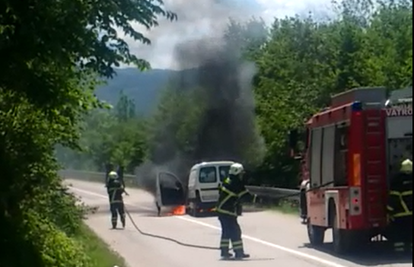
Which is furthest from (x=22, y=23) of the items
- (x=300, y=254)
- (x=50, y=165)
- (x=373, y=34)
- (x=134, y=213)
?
(x=373, y=34)

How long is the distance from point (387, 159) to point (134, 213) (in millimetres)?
22157

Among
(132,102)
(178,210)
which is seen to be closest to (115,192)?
(178,210)

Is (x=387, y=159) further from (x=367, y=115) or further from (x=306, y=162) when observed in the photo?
(x=306, y=162)

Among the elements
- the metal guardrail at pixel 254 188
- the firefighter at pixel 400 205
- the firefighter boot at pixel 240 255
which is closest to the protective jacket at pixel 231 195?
the firefighter boot at pixel 240 255

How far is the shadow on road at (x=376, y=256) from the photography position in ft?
53.4

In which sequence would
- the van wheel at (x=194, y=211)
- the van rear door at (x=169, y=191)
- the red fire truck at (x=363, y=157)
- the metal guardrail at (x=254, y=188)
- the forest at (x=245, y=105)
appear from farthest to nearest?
1. the forest at (x=245, y=105)
2. the van rear door at (x=169, y=191)
3. the van wheel at (x=194, y=211)
4. the metal guardrail at (x=254, y=188)
5. the red fire truck at (x=363, y=157)

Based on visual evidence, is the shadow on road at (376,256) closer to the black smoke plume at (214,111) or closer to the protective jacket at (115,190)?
the protective jacket at (115,190)

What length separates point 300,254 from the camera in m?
18.5

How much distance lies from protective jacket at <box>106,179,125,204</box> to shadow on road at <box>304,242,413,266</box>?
9.49 meters

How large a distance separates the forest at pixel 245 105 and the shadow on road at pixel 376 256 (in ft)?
67.6

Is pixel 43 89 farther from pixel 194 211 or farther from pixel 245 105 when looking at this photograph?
pixel 245 105

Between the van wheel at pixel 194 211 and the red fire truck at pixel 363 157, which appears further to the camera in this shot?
the van wheel at pixel 194 211

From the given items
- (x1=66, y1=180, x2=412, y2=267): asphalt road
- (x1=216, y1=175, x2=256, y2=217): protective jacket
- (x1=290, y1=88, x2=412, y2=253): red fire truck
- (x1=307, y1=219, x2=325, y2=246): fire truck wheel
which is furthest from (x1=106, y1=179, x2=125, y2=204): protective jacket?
→ (x1=290, y1=88, x2=412, y2=253): red fire truck

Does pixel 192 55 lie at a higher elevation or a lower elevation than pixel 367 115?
higher
